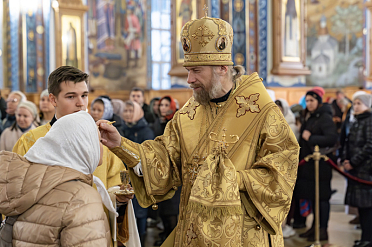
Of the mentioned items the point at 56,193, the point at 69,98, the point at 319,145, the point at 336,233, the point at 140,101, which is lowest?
the point at 336,233

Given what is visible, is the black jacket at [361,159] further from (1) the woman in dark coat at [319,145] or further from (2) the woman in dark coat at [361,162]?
(1) the woman in dark coat at [319,145]

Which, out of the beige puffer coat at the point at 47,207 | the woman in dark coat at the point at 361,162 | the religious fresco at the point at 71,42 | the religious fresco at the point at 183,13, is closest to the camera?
the beige puffer coat at the point at 47,207

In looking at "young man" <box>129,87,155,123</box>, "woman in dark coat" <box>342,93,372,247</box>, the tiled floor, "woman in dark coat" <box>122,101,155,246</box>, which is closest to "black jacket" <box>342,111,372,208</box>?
"woman in dark coat" <box>342,93,372,247</box>

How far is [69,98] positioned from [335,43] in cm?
1331

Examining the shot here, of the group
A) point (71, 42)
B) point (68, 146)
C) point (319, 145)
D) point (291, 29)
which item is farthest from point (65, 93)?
point (71, 42)

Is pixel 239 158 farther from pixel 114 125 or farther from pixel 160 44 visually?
pixel 160 44

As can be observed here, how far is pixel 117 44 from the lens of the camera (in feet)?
48.5

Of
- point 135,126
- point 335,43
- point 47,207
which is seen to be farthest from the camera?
point 335,43

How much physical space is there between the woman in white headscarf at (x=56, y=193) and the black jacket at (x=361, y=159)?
399 cm

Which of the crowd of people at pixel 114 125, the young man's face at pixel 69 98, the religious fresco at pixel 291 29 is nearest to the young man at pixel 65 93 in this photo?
the young man's face at pixel 69 98

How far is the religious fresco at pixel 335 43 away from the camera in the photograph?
1402 cm

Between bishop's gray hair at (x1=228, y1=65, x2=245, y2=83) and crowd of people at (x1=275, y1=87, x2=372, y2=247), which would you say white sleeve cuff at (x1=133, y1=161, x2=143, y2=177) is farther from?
crowd of people at (x1=275, y1=87, x2=372, y2=247)

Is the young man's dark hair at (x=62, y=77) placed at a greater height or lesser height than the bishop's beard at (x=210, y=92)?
greater

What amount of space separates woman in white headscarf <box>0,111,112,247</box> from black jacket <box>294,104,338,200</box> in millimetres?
4138
